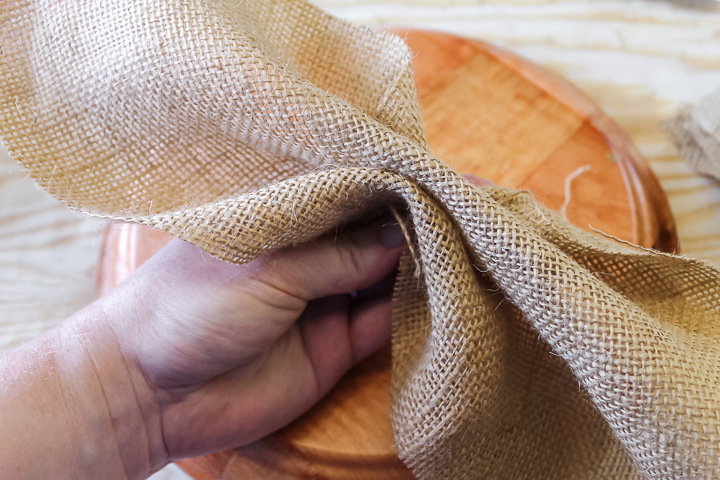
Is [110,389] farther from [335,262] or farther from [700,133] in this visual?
[700,133]

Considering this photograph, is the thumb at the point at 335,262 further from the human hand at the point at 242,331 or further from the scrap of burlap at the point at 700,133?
the scrap of burlap at the point at 700,133

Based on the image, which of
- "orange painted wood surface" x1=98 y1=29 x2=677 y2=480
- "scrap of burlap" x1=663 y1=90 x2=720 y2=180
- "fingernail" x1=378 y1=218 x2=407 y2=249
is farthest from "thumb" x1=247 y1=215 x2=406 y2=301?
"scrap of burlap" x1=663 y1=90 x2=720 y2=180

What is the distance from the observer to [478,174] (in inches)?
21.3

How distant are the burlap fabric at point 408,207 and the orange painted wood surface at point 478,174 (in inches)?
3.3

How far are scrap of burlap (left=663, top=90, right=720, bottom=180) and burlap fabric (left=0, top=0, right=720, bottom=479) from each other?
323 mm

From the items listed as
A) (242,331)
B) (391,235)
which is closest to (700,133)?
(391,235)

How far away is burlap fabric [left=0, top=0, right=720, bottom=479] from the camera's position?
0.30m

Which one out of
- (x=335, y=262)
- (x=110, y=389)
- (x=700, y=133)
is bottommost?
(x=110, y=389)

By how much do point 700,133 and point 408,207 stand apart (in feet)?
1.54

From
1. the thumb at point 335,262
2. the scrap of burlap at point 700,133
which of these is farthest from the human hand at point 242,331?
the scrap of burlap at point 700,133

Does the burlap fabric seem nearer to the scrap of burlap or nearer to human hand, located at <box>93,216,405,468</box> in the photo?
human hand, located at <box>93,216,405,468</box>

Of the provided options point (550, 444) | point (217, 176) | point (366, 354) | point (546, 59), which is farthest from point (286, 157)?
point (546, 59)

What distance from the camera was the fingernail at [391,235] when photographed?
392 mm

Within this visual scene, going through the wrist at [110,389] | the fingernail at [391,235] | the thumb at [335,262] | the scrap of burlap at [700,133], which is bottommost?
the wrist at [110,389]
